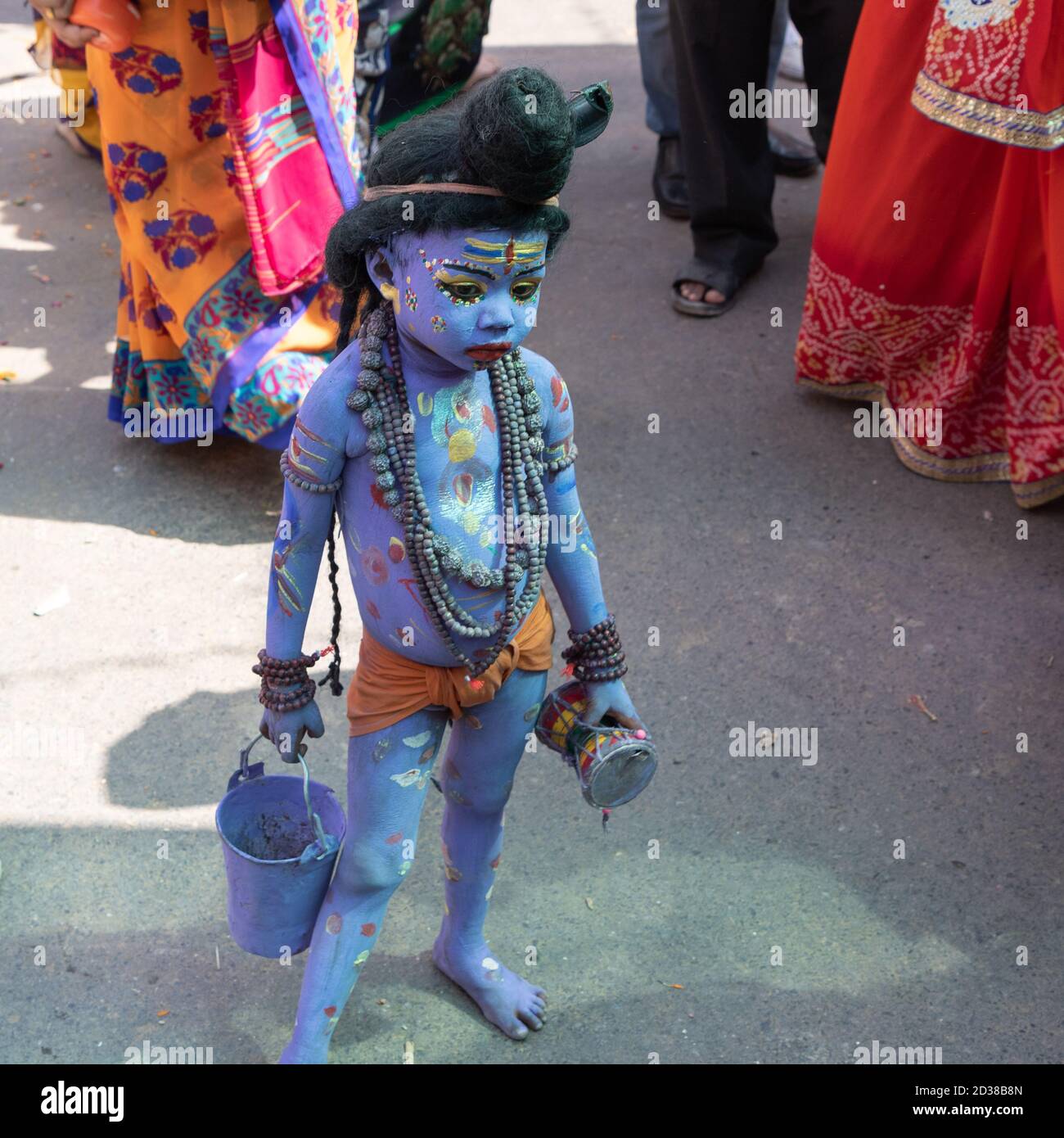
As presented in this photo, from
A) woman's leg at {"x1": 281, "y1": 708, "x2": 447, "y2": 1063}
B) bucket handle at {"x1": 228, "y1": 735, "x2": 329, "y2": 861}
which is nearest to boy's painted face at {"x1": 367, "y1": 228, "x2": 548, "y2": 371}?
woman's leg at {"x1": 281, "y1": 708, "x2": 447, "y2": 1063}

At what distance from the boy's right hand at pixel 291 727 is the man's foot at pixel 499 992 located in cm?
61

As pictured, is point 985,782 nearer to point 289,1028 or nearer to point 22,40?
point 289,1028

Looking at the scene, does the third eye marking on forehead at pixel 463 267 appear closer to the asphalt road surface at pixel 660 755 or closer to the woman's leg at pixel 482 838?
the woman's leg at pixel 482 838

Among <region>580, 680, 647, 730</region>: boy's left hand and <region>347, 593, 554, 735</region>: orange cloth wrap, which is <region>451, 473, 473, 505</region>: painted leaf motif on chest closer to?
<region>347, 593, 554, 735</region>: orange cloth wrap

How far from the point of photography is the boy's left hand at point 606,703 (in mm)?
2334

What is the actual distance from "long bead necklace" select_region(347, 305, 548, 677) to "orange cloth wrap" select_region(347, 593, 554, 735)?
0.12 feet

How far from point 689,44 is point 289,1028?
3.55 m

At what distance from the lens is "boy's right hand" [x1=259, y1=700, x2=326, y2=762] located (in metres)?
2.22

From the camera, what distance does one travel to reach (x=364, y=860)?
7.38ft

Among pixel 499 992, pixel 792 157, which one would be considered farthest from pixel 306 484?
pixel 792 157

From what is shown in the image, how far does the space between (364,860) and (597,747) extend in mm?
427

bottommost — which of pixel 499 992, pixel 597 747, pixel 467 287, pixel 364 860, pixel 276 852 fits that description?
pixel 499 992

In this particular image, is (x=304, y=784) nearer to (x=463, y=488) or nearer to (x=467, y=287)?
(x=463, y=488)
